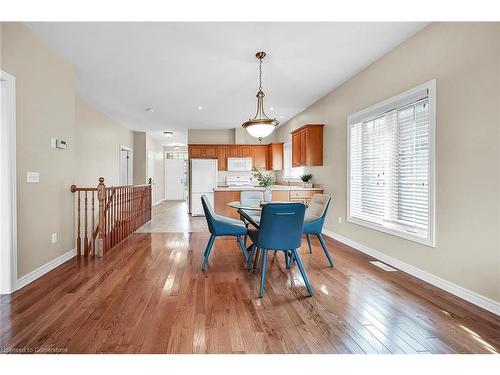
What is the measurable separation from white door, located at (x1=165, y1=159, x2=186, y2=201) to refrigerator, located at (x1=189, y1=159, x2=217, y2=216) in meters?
4.74

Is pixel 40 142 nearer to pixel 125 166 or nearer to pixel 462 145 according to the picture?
pixel 462 145

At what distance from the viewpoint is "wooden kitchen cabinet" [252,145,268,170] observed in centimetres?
771

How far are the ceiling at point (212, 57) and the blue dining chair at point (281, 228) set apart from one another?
1.88 meters

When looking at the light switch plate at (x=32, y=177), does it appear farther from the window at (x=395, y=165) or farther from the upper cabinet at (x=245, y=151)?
the upper cabinet at (x=245, y=151)

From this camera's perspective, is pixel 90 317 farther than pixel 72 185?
No

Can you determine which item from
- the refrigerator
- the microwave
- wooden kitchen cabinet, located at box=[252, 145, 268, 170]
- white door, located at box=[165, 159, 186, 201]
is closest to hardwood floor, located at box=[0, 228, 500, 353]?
the refrigerator

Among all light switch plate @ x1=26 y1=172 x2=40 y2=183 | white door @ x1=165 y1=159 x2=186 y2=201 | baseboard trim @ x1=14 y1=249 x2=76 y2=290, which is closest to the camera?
baseboard trim @ x1=14 y1=249 x2=76 y2=290

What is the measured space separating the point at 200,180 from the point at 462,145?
6.16m

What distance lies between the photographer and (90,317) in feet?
6.39

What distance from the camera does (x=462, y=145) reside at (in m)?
2.30

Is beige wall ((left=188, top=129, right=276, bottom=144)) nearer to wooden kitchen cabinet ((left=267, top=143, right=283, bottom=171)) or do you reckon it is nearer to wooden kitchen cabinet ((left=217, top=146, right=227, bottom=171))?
wooden kitchen cabinet ((left=217, top=146, right=227, bottom=171))
